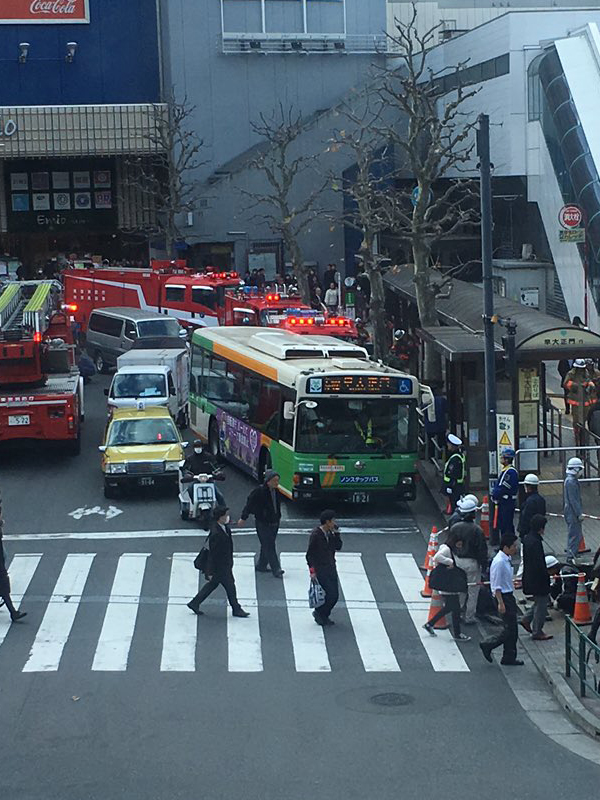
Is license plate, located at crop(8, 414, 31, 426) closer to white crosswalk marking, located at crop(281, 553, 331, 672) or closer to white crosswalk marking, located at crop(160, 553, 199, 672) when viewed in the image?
white crosswalk marking, located at crop(160, 553, 199, 672)

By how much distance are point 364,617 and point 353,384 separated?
616cm

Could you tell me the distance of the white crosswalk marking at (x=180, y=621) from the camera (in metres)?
15.8

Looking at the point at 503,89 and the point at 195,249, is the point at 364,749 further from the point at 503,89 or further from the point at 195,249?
the point at 195,249

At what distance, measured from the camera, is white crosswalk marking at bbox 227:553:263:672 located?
15730mm

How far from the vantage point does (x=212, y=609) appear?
59.3 ft

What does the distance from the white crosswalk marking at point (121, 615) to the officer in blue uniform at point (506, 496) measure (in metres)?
5.76

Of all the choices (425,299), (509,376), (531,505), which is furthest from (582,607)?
(425,299)

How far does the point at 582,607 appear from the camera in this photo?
1675cm

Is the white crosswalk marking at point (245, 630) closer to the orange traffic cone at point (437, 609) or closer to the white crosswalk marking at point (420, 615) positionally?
the white crosswalk marking at point (420, 615)

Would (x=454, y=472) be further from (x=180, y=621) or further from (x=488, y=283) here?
(x=180, y=621)

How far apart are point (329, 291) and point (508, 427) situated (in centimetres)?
2743

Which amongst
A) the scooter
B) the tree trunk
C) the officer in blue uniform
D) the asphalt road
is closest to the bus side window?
the scooter

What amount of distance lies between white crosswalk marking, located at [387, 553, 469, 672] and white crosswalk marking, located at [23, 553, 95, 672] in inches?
185

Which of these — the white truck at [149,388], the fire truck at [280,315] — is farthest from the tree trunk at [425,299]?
the white truck at [149,388]
